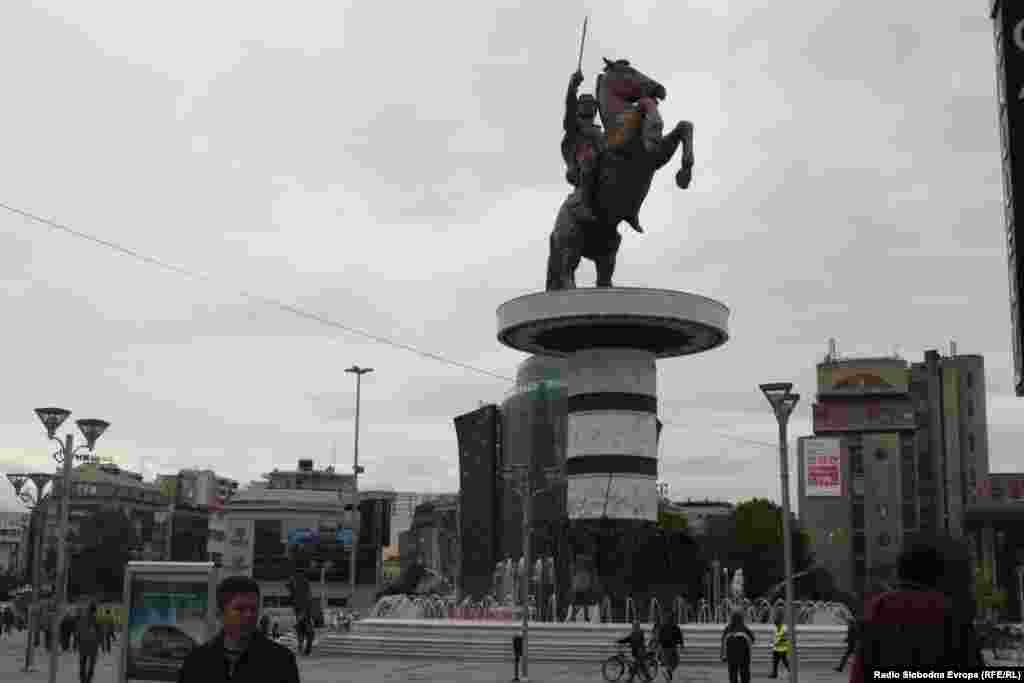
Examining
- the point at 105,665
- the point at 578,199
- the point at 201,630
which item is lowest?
the point at 105,665

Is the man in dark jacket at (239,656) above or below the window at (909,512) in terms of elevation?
below

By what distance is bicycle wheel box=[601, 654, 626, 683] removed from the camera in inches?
1184

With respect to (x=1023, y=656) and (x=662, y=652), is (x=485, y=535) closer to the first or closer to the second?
(x=1023, y=656)

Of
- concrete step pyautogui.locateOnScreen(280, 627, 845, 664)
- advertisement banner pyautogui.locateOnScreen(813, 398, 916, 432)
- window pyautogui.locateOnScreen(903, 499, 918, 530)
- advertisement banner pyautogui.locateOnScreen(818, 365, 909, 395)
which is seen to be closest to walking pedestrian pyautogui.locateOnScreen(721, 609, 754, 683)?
concrete step pyautogui.locateOnScreen(280, 627, 845, 664)

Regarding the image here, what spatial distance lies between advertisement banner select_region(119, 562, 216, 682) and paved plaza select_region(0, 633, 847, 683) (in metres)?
12.8

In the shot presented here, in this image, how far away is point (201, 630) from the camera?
17.5 meters

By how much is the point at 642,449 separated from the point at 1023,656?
566 inches

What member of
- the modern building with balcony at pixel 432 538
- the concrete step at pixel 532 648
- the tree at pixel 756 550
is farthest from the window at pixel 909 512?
the concrete step at pixel 532 648

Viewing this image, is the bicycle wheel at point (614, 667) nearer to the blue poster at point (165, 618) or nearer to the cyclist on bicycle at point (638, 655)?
the cyclist on bicycle at point (638, 655)

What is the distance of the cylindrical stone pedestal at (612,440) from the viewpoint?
149ft

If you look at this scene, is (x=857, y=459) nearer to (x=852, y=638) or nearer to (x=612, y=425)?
(x=612, y=425)

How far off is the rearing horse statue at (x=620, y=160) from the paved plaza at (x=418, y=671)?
51.1 ft

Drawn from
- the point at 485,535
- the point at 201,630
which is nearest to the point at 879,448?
the point at 485,535

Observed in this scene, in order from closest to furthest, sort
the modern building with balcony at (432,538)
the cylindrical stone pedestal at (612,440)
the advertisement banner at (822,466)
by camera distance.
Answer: the cylindrical stone pedestal at (612,440), the advertisement banner at (822,466), the modern building with balcony at (432,538)
